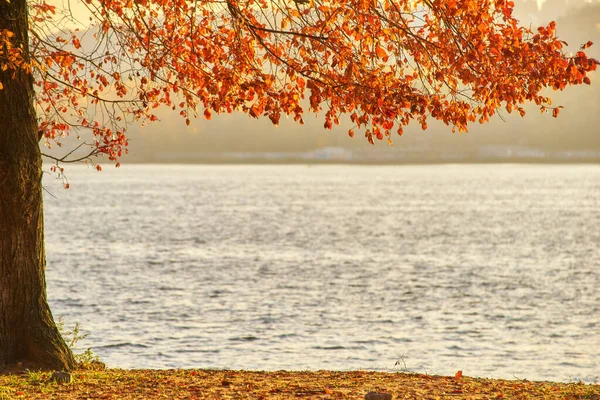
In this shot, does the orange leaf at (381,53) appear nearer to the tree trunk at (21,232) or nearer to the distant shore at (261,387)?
the distant shore at (261,387)

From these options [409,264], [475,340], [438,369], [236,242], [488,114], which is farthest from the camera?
[236,242]

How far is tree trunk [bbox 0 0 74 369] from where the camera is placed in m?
12.7

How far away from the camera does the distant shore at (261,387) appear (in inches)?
446

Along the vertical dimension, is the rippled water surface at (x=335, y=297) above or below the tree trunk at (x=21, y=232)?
below

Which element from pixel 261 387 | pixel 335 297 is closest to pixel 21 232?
pixel 261 387

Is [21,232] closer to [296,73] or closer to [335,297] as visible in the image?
[296,73]

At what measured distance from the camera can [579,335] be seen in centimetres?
2902

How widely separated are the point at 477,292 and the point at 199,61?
93.8 feet

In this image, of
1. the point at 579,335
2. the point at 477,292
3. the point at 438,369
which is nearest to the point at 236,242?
the point at 477,292

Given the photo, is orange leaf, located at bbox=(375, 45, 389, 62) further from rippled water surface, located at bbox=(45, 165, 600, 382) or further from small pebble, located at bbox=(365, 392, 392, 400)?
rippled water surface, located at bbox=(45, 165, 600, 382)

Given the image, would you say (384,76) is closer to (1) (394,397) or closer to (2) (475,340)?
(1) (394,397)

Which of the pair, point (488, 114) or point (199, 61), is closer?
point (488, 114)

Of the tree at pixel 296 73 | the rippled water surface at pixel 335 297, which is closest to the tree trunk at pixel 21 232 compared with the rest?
the tree at pixel 296 73

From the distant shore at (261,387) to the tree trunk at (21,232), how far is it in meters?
0.64
